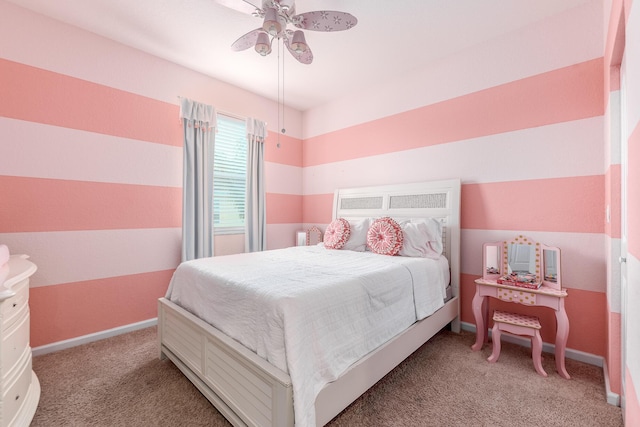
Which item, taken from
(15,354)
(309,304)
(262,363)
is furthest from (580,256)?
(15,354)

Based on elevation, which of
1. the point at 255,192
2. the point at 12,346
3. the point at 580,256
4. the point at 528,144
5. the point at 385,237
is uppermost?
the point at 528,144

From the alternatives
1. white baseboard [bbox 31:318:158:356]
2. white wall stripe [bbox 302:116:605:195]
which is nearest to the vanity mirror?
white wall stripe [bbox 302:116:605:195]

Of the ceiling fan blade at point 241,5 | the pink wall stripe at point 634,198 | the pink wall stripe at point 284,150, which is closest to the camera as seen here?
the pink wall stripe at point 634,198

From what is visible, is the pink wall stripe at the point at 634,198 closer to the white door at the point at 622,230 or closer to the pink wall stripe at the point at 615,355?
the white door at the point at 622,230

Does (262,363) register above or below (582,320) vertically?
above

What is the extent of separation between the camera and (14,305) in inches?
57.3

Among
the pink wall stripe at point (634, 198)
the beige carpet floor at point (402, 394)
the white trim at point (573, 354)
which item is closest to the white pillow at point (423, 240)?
the beige carpet floor at point (402, 394)

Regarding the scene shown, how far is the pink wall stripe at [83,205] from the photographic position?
2.19 m

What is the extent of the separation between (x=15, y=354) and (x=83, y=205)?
4.62 feet

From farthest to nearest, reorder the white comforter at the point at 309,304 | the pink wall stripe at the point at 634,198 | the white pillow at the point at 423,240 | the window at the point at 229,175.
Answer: the window at the point at 229,175 < the white pillow at the point at 423,240 < the white comforter at the point at 309,304 < the pink wall stripe at the point at 634,198

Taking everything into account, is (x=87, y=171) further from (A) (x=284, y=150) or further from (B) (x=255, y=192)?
(A) (x=284, y=150)

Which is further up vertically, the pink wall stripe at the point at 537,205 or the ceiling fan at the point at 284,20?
the ceiling fan at the point at 284,20

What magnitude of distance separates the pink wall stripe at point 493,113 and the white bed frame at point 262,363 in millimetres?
609

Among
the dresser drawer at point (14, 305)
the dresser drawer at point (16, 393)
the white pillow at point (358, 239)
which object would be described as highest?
the white pillow at point (358, 239)
